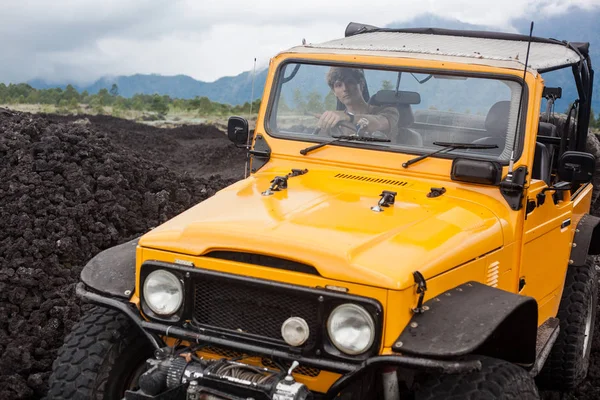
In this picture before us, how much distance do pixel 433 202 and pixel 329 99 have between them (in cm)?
116

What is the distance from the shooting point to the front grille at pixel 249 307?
3.56 metres

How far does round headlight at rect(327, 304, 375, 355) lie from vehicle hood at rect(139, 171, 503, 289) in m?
0.13

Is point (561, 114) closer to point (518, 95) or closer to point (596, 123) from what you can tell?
point (518, 95)

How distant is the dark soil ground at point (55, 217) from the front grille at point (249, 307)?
1921mm

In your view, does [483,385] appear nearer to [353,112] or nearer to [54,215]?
[353,112]

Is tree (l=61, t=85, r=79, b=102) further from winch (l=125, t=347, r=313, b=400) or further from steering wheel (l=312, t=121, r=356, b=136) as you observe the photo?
winch (l=125, t=347, r=313, b=400)

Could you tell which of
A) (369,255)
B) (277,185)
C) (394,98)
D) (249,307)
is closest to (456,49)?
(394,98)

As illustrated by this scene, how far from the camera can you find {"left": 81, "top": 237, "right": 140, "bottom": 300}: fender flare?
160 inches

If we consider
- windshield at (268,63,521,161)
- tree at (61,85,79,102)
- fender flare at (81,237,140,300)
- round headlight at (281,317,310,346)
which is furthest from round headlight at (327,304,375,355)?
tree at (61,85,79,102)

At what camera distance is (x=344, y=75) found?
17.0 feet

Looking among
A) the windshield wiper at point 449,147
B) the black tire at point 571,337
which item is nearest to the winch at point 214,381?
the windshield wiper at point 449,147

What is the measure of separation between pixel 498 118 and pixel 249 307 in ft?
6.15

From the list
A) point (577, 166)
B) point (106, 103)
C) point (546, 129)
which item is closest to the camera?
point (577, 166)

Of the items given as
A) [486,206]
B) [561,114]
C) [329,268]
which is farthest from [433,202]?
[561,114]
